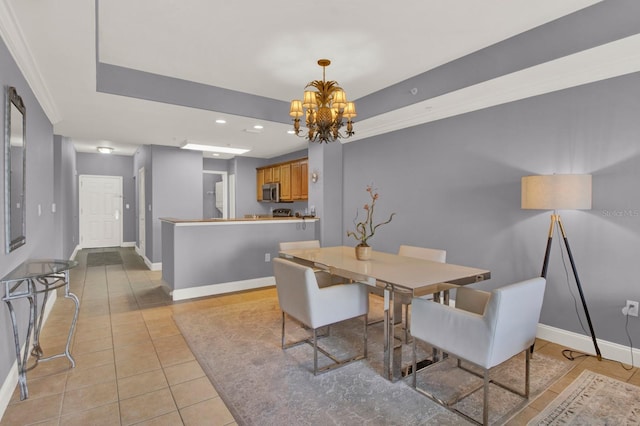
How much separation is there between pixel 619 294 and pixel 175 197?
6.40 metres

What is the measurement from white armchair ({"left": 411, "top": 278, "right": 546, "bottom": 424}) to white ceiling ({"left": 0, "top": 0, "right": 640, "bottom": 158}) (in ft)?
6.40

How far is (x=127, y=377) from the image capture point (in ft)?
7.70

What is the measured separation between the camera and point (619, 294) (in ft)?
8.41

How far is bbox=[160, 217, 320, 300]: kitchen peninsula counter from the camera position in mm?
4246

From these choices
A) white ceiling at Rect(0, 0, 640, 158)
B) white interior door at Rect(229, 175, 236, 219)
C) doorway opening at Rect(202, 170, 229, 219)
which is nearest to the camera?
white ceiling at Rect(0, 0, 640, 158)

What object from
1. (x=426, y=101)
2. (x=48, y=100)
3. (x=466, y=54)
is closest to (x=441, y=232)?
(x=426, y=101)

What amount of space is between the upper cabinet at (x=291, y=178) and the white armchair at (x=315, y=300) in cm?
360

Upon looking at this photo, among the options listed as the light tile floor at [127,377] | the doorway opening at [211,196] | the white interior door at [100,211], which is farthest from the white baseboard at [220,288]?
the white interior door at [100,211]

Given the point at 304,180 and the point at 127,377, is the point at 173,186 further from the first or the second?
the point at 127,377

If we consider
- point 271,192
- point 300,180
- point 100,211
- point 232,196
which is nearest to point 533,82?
point 300,180

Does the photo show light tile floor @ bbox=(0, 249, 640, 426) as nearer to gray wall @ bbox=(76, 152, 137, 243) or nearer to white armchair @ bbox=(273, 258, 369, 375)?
white armchair @ bbox=(273, 258, 369, 375)

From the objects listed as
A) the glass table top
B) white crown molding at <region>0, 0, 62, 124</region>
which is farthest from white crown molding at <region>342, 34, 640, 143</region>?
the glass table top

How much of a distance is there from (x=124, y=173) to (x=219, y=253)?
5760mm

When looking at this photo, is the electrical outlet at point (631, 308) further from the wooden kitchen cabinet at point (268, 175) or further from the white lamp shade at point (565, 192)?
the wooden kitchen cabinet at point (268, 175)
